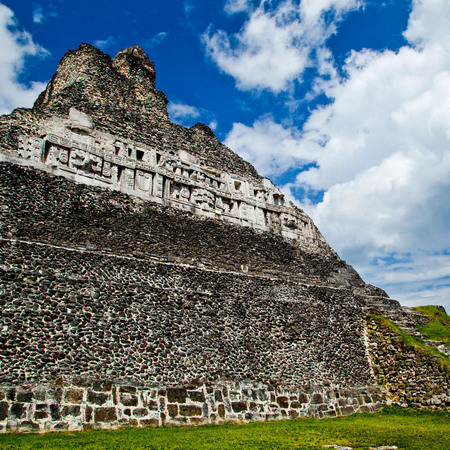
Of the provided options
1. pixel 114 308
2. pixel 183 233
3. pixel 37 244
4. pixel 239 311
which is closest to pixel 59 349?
pixel 114 308

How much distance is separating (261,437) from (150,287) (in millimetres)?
4764

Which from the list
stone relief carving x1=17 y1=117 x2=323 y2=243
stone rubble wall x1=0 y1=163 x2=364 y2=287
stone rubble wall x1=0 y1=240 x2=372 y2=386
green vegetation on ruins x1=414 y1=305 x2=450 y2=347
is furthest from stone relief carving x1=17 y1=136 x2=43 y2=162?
green vegetation on ruins x1=414 y1=305 x2=450 y2=347

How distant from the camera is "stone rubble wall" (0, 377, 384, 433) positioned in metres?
7.07

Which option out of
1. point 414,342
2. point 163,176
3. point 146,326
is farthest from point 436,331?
point 163,176

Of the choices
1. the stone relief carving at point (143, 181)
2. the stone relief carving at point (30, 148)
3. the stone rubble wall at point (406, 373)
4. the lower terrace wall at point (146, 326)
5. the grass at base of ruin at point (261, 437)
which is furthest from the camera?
the stone relief carving at point (143, 181)

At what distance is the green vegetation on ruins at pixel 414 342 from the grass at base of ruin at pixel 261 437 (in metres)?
2.80

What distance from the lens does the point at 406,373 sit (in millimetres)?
12570

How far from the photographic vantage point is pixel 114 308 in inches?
375

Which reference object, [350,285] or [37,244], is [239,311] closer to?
[37,244]

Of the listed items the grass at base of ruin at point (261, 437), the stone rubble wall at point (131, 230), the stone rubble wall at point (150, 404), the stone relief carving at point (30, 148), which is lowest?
the grass at base of ruin at point (261, 437)

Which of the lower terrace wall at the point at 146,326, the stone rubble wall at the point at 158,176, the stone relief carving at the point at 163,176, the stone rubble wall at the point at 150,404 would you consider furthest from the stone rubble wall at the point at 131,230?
the stone rubble wall at the point at 150,404

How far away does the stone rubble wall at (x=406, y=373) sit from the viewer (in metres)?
11.7

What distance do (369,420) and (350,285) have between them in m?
7.47

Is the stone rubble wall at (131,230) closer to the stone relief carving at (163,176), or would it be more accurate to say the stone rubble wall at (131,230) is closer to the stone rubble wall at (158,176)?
the stone rubble wall at (158,176)
